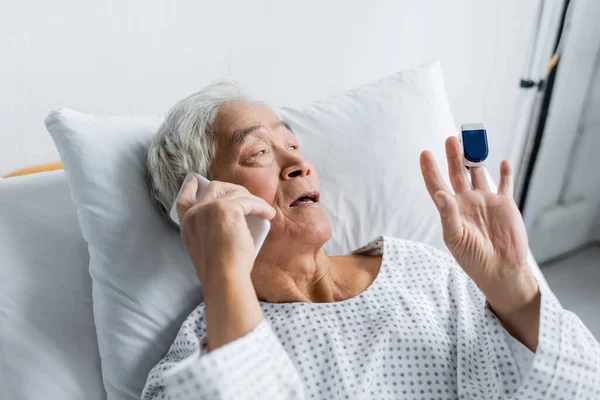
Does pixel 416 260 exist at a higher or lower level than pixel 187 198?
lower

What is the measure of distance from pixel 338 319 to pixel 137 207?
1.49 feet

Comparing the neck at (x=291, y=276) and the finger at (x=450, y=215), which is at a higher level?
the finger at (x=450, y=215)

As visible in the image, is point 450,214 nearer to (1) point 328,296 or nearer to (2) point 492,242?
(2) point 492,242

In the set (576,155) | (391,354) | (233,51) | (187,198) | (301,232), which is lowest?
(576,155)

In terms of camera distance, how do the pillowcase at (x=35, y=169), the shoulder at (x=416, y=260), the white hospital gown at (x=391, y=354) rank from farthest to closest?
1. the pillowcase at (x=35, y=169)
2. the shoulder at (x=416, y=260)
3. the white hospital gown at (x=391, y=354)

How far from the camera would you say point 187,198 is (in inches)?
39.6

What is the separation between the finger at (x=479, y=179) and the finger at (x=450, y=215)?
0.39ft

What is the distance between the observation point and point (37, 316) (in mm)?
1109

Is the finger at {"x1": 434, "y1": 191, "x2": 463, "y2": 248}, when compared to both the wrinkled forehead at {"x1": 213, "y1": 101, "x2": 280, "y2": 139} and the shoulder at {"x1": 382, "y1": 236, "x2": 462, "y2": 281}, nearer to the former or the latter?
the shoulder at {"x1": 382, "y1": 236, "x2": 462, "y2": 281}

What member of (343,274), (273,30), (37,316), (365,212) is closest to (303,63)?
(273,30)

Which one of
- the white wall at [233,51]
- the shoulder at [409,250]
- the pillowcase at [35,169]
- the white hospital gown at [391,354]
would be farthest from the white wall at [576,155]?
the pillowcase at [35,169]

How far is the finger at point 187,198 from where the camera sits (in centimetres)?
100

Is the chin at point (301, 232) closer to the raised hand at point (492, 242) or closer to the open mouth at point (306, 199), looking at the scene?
the open mouth at point (306, 199)

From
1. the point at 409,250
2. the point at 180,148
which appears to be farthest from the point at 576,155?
the point at 180,148
